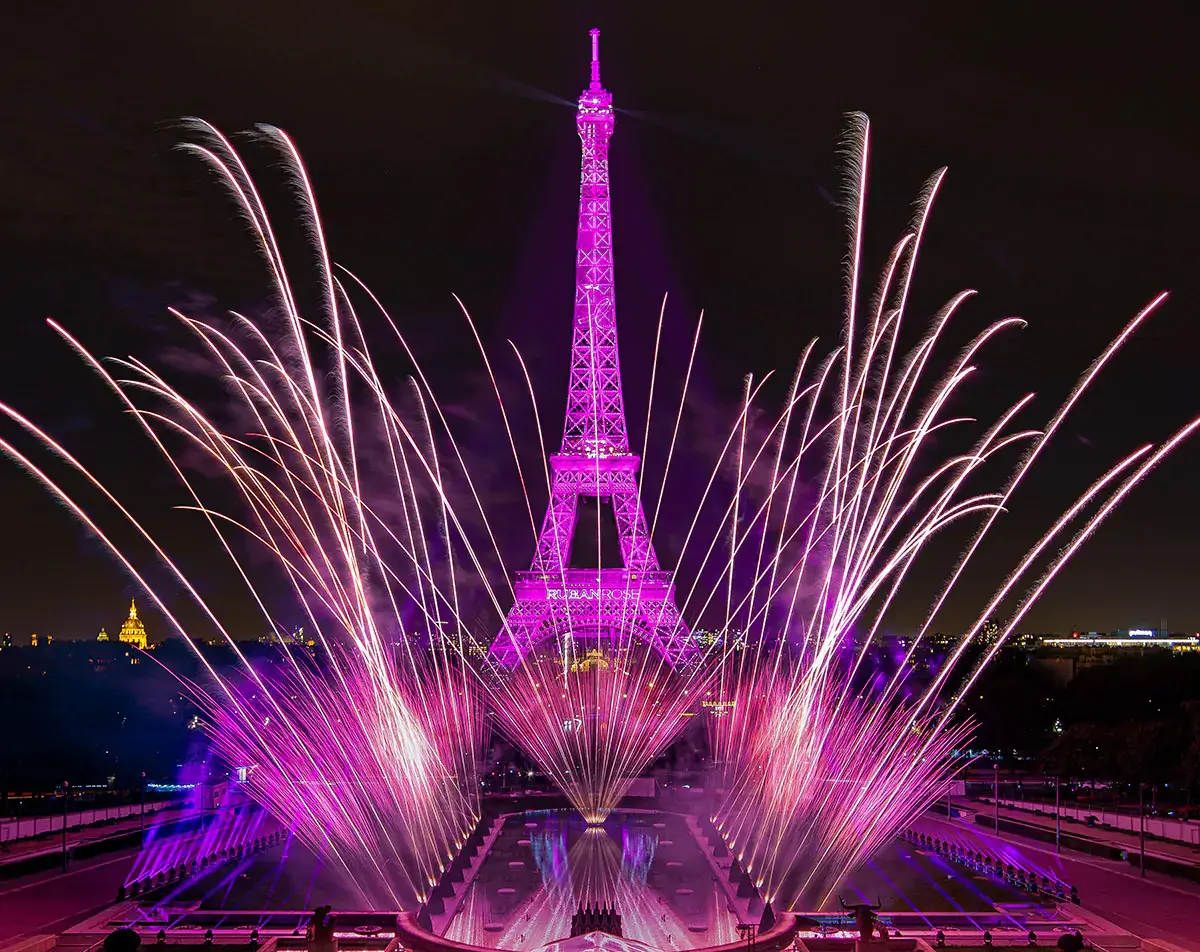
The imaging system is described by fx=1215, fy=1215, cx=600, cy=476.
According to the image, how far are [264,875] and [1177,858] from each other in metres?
20.5

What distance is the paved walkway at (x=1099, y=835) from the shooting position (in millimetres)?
28562

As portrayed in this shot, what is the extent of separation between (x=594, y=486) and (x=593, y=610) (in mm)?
6648

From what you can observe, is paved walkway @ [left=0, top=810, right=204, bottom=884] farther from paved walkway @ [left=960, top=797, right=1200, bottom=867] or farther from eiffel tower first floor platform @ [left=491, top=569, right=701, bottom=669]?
paved walkway @ [left=960, top=797, right=1200, bottom=867]

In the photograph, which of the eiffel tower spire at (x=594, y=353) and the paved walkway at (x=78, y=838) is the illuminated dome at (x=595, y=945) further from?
the eiffel tower spire at (x=594, y=353)

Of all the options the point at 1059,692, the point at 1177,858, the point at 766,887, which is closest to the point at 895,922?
the point at 766,887

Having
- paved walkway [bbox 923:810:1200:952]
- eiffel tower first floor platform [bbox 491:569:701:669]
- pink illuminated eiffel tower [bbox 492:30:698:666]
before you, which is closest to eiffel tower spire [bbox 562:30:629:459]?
pink illuminated eiffel tower [bbox 492:30:698:666]

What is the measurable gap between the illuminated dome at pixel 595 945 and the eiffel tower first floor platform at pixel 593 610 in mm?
36507

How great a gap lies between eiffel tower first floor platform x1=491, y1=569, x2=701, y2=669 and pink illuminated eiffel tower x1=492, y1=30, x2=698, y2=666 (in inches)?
2.1

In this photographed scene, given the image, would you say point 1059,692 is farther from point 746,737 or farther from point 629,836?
point 629,836

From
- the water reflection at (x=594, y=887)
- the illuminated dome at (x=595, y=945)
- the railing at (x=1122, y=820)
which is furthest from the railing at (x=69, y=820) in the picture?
the railing at (x=1122, y=820)

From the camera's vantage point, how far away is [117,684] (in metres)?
51.7

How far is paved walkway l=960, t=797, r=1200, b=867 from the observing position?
2856 centimetres

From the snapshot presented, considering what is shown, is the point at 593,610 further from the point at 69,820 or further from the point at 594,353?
the point at 69,820

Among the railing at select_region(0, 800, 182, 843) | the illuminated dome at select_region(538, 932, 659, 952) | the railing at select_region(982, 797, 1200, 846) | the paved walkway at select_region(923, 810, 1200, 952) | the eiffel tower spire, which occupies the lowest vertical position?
the illuminated dome at select_region(538, 932, 659, 952)
